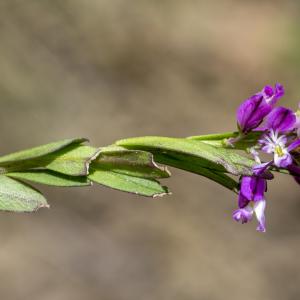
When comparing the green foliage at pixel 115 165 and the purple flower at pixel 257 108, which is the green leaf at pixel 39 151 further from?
the purple flower at pixel 257 108

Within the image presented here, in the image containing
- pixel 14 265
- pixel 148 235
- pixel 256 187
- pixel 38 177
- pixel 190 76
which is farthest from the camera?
pixel 190 76

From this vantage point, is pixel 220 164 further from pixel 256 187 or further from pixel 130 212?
pixel 130 212

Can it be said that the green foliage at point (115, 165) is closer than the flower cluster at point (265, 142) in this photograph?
No

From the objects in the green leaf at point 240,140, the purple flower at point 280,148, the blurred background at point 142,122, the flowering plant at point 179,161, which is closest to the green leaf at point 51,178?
the flowering plant at point 179,161

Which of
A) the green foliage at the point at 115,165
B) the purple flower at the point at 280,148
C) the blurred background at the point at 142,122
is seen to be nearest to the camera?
the purple flower at the point at 280,148

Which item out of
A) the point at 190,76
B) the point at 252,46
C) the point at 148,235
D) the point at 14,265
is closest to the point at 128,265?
the point at 148,235

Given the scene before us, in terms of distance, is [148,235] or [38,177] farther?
[148,235]

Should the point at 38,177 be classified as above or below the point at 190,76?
above

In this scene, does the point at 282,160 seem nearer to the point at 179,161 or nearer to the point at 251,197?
the point at 251,197
